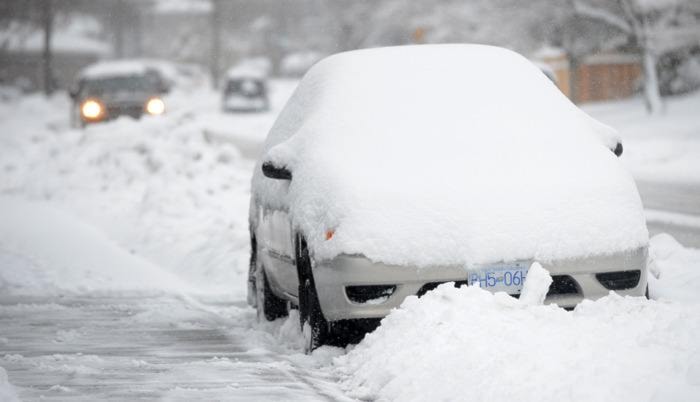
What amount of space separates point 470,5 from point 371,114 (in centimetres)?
4565

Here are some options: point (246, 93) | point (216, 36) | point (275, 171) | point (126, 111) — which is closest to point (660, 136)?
point (126, 111)

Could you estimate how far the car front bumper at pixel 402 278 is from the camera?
21.0 ft

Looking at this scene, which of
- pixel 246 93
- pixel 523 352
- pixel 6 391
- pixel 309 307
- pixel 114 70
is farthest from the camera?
pixel 246 93

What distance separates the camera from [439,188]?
21.9 ft

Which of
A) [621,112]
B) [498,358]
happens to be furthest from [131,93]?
[498,358]

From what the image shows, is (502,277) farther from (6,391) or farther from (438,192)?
(6,391)

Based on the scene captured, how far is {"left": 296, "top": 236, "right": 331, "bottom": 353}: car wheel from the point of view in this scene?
6785 mm

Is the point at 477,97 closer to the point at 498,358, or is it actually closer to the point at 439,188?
the point at 439,188

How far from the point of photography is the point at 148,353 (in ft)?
24.1

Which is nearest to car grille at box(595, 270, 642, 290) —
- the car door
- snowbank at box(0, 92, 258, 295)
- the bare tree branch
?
the car door

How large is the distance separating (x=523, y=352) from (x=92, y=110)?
21.9 m

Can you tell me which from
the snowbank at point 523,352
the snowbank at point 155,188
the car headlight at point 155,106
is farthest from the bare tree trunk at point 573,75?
the snowbank at point 523,352

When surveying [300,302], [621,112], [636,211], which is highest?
[636,211]

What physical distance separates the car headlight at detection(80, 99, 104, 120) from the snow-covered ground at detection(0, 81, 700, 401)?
7682 millimetres
